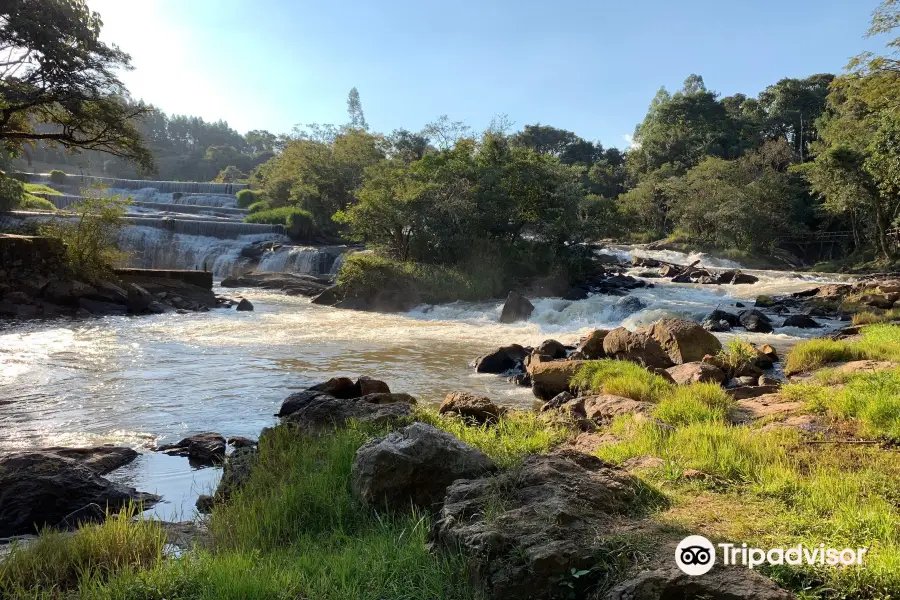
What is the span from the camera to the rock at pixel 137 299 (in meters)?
19.0

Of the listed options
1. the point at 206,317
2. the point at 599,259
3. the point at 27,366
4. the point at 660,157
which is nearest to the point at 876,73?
the point at 599,259

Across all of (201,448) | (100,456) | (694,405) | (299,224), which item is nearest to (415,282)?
(299,224)

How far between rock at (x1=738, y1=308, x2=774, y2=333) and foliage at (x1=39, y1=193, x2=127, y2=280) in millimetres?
19537

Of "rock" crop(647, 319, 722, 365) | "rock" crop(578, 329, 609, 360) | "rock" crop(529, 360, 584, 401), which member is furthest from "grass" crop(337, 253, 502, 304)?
"rock" crop(529, 360, 584, 401)

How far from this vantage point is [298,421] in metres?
6.75

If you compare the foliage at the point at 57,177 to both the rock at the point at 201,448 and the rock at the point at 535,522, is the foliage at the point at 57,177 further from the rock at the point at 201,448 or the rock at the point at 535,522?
the rock at the point at 535,522

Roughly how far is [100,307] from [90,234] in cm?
247

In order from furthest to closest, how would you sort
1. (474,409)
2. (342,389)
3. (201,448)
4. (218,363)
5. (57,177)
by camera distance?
(57,177) < (218,363) < (342,389) < (474,409) < (201,448)

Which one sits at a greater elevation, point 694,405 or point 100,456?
point 694,405

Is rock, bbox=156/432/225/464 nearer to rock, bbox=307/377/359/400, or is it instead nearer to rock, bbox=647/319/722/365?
rock, bbox=307/377/359/400

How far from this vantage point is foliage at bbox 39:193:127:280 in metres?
18.8

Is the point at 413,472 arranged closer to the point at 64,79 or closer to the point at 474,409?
the point at 474,409

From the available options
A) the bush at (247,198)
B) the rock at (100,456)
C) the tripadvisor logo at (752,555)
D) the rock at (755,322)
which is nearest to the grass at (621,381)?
the tripadvisor logo at (752,555)

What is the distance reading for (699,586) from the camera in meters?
2.29
